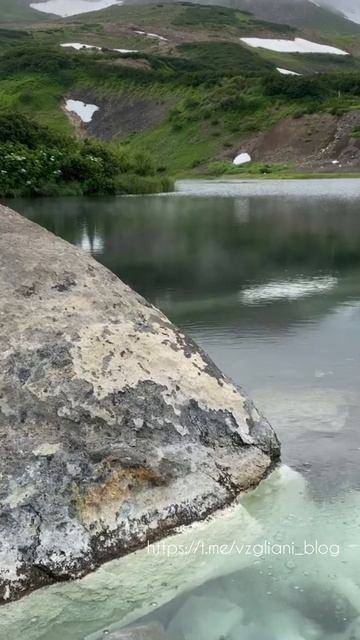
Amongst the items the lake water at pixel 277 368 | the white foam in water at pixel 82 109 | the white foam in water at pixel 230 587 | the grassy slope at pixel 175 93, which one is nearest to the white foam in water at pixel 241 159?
the grassy slope at pixel 175 93

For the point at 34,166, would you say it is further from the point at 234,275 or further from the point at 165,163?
the point at 165,163

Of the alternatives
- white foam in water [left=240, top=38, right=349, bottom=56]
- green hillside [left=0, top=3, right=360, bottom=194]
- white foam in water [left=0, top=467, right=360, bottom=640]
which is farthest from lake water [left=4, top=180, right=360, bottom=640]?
white foam in water [left=240, top=38, right=349, bottom=56]

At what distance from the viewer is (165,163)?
7144cm

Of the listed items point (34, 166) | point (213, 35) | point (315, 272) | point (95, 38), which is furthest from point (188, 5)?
point (315, 272)

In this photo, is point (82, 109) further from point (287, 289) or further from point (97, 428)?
point (97, 428)

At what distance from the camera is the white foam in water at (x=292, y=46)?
156375 millimetres

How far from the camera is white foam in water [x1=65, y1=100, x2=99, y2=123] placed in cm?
8194

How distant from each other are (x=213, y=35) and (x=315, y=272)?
14906 cm

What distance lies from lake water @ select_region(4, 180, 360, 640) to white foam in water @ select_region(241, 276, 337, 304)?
34mm

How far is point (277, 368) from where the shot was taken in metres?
8.99

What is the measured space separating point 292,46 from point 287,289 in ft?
532

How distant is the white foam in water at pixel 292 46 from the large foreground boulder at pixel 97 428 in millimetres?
155348

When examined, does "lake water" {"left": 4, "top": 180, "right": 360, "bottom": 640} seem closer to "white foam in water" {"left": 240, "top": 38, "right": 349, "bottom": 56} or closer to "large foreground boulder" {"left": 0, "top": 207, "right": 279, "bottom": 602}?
"large foreground boulder" {"left": 0, "top": 207, "right": 279, "bottom": 602}

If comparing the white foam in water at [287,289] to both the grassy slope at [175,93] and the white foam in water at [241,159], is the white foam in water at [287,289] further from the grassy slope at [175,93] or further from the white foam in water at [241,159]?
the white foam in water at [241,159]
